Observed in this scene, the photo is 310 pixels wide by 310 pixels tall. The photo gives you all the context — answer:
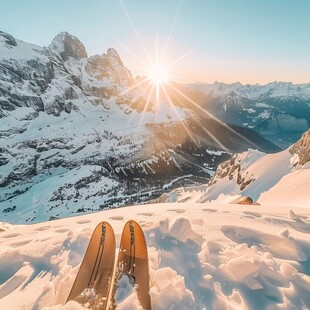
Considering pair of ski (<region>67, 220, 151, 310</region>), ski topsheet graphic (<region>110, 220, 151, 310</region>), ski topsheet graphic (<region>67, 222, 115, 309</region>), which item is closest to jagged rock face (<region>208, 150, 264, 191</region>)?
ski topsheet graphic (<region>110, 220, 151, 310</region>)

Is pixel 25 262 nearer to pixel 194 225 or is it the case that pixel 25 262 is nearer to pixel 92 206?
pixel 194 225

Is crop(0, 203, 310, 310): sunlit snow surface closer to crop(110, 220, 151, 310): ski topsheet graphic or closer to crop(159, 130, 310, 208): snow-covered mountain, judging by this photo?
crop(110, 220, 151, 310): ski topsheet graphic

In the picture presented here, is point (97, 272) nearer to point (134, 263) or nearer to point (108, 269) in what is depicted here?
point (108, 269)

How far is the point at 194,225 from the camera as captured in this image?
8.15m

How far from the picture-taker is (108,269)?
606cm

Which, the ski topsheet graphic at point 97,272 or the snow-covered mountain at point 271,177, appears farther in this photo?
the snow-covered mountain at point 271,177

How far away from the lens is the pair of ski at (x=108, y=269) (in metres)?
4.92

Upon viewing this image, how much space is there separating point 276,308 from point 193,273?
Answer: 62.4 inches

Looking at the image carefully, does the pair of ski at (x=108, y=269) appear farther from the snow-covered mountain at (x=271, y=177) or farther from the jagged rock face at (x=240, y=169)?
the jagged rock face at (x=240, y=169)

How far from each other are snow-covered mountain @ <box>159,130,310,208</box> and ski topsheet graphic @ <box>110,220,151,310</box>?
17.1 metres

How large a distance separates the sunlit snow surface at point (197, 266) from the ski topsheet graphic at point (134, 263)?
161 mm

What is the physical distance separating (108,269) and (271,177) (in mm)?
39221

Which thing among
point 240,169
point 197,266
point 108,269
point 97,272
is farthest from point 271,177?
point 97,272

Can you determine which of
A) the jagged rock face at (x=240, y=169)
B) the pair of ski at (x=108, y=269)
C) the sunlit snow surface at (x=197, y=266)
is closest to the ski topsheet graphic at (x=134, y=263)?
the pair of ski at (x=108, y=269)
